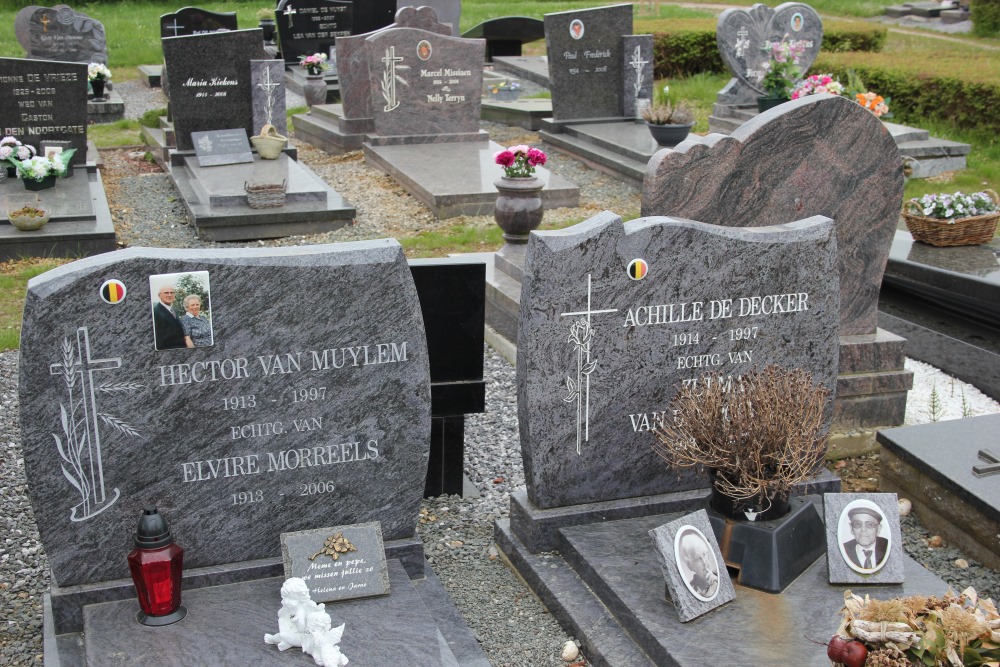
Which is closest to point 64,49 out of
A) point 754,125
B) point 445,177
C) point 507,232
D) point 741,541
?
point 445,177

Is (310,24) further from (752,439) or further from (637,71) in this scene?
(752,439)

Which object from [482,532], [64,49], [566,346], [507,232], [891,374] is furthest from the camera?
[64,49]

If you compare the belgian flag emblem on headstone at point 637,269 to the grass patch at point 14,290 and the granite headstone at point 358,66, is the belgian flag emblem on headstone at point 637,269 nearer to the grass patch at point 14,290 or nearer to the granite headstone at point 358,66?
the grass patch at point 14,290

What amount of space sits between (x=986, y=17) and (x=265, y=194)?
66.2 feet

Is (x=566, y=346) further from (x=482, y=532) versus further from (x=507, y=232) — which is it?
(x=507, y=232)

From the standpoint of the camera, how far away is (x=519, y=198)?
8.22 m

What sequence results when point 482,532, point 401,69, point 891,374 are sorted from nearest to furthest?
1. point 482,532
2. point 891,374
3. point 401,69

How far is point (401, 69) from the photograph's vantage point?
12.7 metres

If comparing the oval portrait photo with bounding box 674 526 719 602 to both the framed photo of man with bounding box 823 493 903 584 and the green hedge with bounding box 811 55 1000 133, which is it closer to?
the framed photo of man with bounding box 823 493 903 584

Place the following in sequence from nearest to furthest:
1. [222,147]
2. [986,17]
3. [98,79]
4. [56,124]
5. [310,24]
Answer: [56,124] → [222,147] → [98,79] → [310,24] → [986,17]

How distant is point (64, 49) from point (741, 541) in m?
16.7

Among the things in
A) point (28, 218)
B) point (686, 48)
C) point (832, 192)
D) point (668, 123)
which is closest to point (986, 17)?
point (686, 48)

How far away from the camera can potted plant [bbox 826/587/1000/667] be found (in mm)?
2973

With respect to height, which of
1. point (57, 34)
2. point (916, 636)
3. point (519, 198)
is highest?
point (57, 34)
